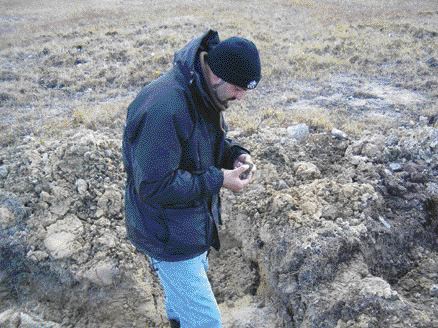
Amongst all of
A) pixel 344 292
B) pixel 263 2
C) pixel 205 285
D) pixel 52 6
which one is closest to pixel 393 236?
pixel 344 292

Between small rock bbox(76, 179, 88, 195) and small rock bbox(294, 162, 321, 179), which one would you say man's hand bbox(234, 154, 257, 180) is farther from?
small rock bbox(76, 179, 88, 195)

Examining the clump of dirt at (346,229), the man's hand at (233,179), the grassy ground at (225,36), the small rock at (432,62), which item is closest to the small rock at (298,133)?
the clump of dirt at (346,229)

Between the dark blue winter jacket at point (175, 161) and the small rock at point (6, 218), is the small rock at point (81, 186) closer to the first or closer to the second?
the small rock at point (6, 218)

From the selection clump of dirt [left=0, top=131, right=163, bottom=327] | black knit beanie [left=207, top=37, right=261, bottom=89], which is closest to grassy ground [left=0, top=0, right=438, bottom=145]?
clump of dirt [left=0, top=131, right=163, bottom=327]

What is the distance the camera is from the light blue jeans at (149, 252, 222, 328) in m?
2.66

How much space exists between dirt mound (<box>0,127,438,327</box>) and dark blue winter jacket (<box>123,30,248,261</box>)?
3.70ft

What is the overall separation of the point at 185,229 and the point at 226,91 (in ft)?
2.49

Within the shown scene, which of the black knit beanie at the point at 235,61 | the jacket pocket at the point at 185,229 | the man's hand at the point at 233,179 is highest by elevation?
the black knit beanie at the point at 235,61

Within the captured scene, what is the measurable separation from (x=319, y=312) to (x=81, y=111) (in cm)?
518

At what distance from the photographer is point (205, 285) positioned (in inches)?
107

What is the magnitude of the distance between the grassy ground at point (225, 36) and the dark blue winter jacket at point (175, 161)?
351 cm

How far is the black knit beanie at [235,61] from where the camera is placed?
2207mm

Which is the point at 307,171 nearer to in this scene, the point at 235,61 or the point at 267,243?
the point at 267,243

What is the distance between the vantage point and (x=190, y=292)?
2660 mm
